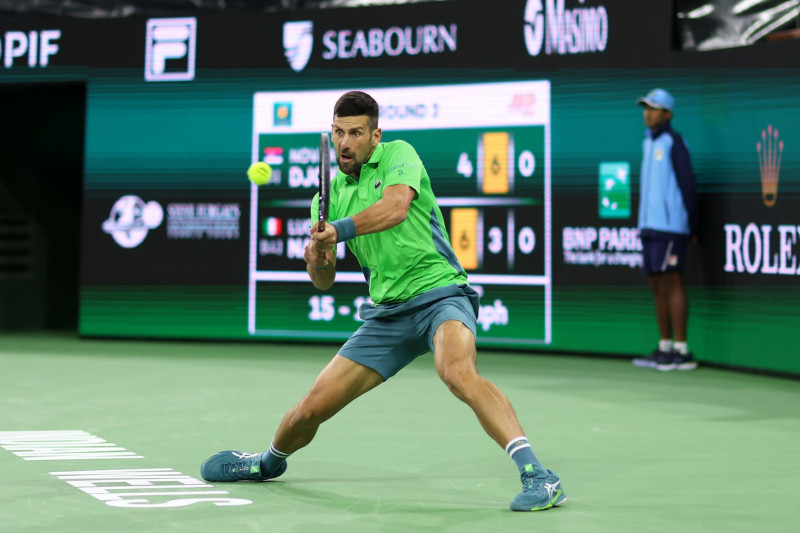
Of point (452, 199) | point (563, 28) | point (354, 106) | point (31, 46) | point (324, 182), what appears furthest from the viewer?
point (31, 46)

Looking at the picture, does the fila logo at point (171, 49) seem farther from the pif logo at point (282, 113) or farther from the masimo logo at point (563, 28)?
the masimo logo at point (563, 28)

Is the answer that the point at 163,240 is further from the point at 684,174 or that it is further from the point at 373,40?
the point at 684,174

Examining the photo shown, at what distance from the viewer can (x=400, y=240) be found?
5.34 m

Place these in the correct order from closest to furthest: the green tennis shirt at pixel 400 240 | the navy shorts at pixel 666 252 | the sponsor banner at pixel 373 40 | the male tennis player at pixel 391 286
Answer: the male tennis player at pixel 391 286 → the green tennis shirt at pixel 400 240 → the navy shorts at pixel 666 252 → the sponsor banner at pixel 373 40

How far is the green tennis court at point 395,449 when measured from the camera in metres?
5.00

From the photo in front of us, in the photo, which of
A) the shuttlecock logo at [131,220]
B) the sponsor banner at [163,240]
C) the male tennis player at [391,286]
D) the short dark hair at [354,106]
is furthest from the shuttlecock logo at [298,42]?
the short dark hair at [354,106]

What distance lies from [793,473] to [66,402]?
16.3 feet

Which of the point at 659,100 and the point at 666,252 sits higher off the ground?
the point at 659,100

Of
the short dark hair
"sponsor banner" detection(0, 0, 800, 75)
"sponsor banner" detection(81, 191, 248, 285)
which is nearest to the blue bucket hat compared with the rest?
"sponsor banner" detection(0, 0, 800, 75)

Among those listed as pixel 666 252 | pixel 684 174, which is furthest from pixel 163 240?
pixel 684 174

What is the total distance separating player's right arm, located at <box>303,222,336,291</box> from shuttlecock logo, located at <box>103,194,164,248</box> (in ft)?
25.3

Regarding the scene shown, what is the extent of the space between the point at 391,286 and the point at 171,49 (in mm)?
7971

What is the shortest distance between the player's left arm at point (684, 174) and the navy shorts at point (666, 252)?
25cm

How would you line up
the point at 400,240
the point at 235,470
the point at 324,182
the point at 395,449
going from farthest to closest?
1. the point at 395,449
2. the point at 235,470
3. the point at 400,240
4. the point at 324,182
